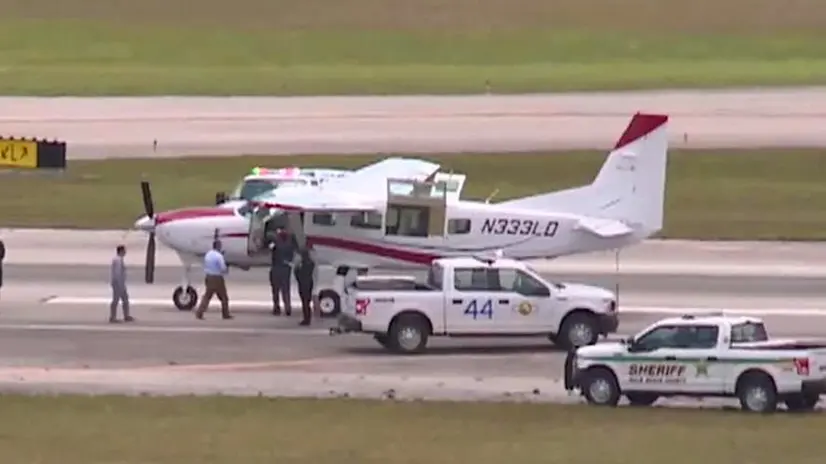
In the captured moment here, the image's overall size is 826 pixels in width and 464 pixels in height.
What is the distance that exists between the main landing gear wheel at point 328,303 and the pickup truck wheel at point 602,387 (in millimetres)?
10955

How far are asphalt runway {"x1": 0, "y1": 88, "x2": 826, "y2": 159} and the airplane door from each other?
73.9 feet

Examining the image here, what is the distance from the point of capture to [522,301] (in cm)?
3341

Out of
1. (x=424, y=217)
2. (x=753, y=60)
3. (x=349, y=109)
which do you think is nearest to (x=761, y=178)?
(x=349, y=109)

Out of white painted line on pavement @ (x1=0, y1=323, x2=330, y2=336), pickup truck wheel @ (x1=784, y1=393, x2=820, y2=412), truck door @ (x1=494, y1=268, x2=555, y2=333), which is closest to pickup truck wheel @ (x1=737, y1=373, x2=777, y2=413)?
pickup truck wheel @ (x1=784, y1=393, x2=820, y2=412)

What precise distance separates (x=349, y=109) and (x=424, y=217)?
109 feet

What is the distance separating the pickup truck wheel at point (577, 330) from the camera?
3362 cm

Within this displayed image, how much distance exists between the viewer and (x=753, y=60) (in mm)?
89750

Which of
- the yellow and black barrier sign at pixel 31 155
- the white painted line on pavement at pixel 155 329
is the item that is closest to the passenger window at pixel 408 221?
the white painted line on pavement at pixel 155 329

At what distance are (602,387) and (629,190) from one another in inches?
483

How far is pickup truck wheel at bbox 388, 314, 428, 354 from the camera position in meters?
33.2

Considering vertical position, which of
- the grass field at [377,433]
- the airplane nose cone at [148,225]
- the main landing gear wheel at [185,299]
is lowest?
the grass field at [377,433]

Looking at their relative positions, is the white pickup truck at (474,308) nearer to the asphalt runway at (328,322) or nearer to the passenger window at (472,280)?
the passenger window at (472,280)

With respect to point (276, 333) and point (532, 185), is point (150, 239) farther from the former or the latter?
point (532, 185)

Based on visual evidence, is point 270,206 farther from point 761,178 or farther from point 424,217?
point 761,178
